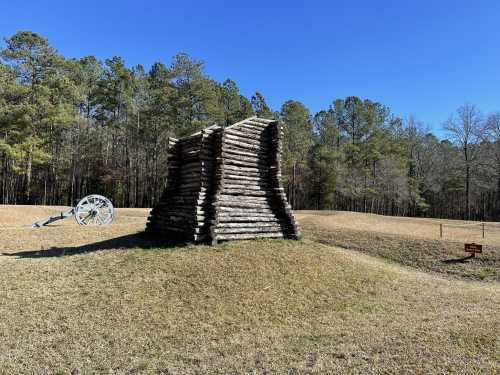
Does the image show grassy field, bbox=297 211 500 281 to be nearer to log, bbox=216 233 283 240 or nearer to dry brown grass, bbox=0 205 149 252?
log, bbox=216 233 283 240

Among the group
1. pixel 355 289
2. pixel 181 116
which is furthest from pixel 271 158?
pixel 181 116

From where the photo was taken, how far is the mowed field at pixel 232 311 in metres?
5.14

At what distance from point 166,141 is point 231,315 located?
3402 centimetres

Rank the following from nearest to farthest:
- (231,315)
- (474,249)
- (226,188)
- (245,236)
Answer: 1. (231,315)
2. (245,236)
3. (226,188)
4. (474,249)

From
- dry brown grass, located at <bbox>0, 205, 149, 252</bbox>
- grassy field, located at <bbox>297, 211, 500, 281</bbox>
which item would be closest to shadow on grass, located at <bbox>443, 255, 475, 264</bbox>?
grassy field, located at <bbox>297, 211, 500, 281</bbox>

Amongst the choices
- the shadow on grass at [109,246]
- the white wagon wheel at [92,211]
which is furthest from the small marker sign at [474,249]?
the white wagon wheel at [92,211]

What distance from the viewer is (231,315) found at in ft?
23.2

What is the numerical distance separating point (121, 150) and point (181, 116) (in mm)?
10915

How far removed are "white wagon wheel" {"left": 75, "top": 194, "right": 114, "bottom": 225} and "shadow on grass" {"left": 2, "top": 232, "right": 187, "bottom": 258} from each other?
5174 millimetres

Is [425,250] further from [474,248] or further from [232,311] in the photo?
[232,311]

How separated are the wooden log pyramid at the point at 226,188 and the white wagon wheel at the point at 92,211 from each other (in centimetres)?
539

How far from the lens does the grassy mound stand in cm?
513

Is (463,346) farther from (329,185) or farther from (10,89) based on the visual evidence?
(329,185)

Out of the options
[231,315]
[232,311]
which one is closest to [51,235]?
[232,311]
